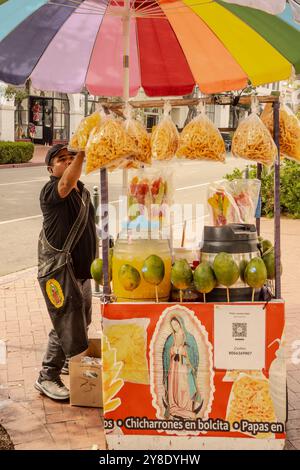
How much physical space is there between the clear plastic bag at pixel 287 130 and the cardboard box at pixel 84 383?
191cm

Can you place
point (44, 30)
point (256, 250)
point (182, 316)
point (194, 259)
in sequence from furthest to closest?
point (44, 30) → point (194, 259) → point (256, 250) → point (182, 316)

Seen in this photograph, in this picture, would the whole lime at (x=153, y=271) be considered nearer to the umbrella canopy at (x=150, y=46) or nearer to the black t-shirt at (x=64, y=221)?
the black t-shirt at (x=64, y=221)

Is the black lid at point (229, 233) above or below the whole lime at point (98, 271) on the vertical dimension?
above

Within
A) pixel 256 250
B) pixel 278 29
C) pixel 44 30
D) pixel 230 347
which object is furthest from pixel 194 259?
pixel 44 30

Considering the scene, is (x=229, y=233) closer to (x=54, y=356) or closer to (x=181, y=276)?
(x=181, y=276)

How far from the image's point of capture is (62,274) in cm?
409

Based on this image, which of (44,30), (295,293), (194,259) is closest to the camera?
(194,259)

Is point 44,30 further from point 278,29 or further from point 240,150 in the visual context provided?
point 240,150

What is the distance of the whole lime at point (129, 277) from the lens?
11.2 feet

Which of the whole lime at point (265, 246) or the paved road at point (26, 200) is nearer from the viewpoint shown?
the whole lime at point (265, 246)

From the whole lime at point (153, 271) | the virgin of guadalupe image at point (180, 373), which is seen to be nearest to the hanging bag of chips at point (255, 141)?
the whole lime at point (153, 271)

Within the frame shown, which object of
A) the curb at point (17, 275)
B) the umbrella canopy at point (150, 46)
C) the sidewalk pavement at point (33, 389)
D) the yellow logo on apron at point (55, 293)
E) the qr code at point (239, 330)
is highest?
the umbrella canopy at point (150, 46)

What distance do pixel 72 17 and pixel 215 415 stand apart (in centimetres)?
324

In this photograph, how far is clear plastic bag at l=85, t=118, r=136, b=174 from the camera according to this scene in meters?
3.29
